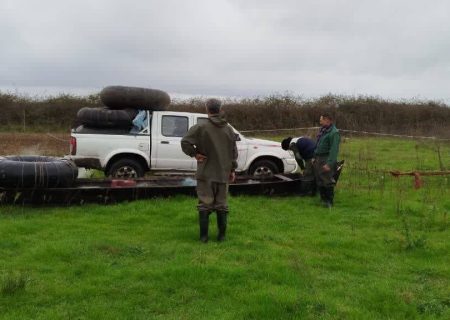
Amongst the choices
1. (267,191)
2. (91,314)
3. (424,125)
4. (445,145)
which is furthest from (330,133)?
(424,125)

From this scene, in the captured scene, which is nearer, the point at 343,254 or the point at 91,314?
the point at 91,314

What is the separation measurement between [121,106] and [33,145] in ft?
43.4

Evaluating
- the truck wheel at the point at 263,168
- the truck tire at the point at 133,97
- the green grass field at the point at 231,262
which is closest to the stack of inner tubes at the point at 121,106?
the truck tire at the point at 133,97

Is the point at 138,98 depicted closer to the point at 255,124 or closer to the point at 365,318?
the point at 365,318

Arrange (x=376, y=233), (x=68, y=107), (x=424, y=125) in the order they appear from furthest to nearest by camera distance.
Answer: (x=424, y=125) < (x=68, y=107) < (x=376, y=233)

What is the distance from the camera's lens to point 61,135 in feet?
97.0

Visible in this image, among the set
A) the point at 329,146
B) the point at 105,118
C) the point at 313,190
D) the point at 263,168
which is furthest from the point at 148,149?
the point at 329,146

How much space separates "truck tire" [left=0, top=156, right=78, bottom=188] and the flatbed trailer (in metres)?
0.15

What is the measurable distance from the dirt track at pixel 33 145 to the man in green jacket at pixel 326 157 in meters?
12.5

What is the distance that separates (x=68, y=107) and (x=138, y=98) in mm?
22045

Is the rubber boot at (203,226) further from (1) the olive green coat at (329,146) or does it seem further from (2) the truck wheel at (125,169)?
(2) the truck wheel at (125,169)

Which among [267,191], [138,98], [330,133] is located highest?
[138,98]

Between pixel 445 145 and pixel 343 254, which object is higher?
pixel 445 145

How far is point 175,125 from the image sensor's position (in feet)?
40.5
